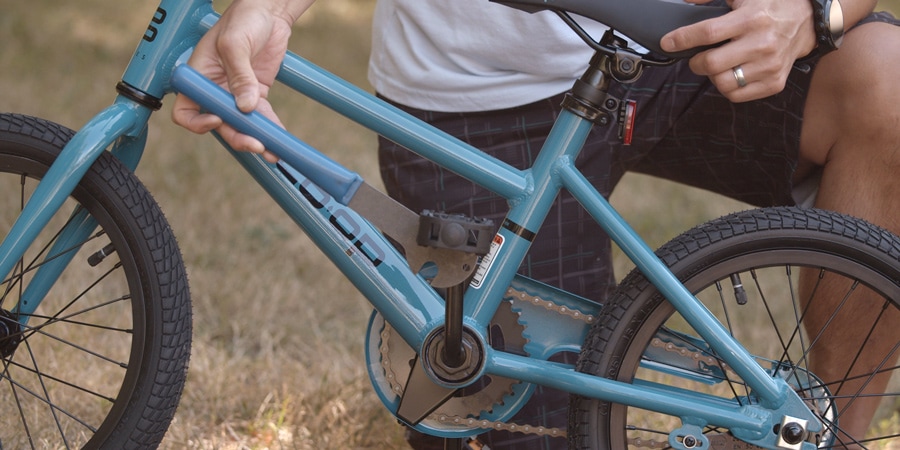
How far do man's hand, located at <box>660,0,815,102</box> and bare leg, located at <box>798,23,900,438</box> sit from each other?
182 mm

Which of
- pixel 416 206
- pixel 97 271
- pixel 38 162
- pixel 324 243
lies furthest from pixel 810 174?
pixel 97 271

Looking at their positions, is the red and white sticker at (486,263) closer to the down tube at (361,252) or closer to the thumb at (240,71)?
the down tube at (361,252)

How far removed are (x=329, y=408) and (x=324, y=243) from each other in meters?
0.68

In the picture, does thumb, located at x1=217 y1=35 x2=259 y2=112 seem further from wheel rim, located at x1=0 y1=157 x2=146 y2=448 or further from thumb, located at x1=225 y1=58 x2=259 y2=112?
wheel rim, located at x1=0 y1=157 x2=146 y2=448

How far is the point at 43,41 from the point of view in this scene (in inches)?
201

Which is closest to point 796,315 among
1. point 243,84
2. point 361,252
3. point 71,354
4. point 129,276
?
point 361,252

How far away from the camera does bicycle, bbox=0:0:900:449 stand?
1410 mm

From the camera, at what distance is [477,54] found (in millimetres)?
1731

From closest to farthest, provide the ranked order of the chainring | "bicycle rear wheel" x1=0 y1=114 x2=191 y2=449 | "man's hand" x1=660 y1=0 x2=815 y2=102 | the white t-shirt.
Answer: "man's hand" x1=660 y1=0 x2=815 y2=102 → "bicycle rear wheel" x1=0 y1=114 x2=191 y2=449 → the chainring → the white t-shirt

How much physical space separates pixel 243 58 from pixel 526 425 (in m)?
0.69

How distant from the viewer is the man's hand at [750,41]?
1326 mm

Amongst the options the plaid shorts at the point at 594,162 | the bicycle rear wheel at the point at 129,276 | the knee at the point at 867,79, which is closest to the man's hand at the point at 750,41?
the knee at the point at 867,79

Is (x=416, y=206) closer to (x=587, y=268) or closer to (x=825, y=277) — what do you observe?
(x=587, y=268)

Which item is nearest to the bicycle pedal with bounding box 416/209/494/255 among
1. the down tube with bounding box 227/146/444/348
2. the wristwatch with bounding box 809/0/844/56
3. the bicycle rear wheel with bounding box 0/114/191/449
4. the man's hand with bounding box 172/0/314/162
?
the down tube with bounding box 227/146/444/348
